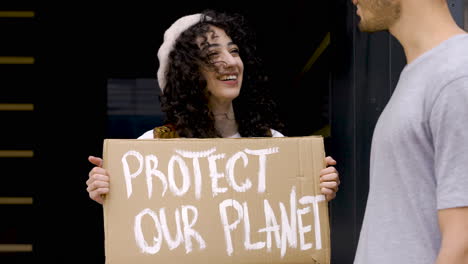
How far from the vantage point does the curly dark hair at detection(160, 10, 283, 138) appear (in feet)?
6.70

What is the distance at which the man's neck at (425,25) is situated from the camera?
3.88 feet

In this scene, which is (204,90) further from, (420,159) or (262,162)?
(420,159)

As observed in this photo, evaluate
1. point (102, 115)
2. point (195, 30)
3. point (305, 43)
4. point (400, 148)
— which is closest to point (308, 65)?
point (305, 43)

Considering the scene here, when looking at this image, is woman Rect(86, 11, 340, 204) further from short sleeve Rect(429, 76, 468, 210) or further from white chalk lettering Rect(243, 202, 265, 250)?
short sleeve Rect(429, 76, 468, 210)

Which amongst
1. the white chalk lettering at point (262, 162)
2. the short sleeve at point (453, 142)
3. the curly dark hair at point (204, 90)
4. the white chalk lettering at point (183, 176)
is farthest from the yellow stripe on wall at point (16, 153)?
the short sleeve at point (453, 142)

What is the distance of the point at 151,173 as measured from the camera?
174 cm

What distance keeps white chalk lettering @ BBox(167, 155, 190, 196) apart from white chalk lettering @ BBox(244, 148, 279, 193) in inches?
7.4

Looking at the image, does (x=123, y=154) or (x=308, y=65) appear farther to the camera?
(x=308, y=65)

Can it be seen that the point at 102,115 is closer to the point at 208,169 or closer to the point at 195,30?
the point at 195,30

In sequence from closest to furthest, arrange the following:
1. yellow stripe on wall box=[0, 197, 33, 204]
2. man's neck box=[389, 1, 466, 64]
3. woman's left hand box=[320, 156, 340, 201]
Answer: man's neck box=[389, 1, 466, 64] → woman's left hand box=[320, 156, 340, 201] → yellow stripe on wall box=[0, 197, 33, 204]

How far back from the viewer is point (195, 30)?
2.11m

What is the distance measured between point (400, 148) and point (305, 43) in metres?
3.72

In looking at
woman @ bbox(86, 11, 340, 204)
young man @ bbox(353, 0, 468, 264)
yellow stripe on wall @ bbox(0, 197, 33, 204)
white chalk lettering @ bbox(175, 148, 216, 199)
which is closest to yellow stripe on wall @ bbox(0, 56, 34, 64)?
yellow stripe on wall @ bbox(0, 197, 33, 204)

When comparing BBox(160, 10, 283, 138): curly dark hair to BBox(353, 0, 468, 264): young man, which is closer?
BBox(353, 0, 468, 264): young man
